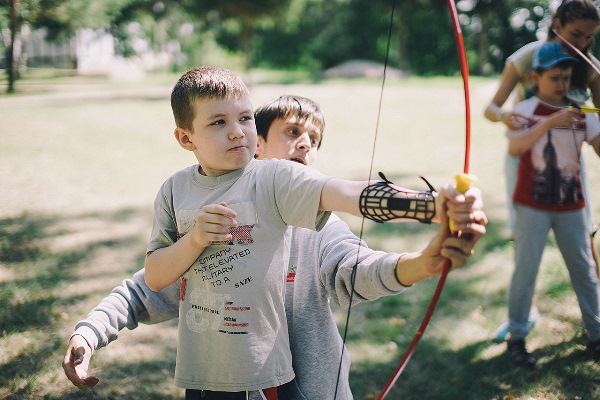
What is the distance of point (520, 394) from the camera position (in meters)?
3.10

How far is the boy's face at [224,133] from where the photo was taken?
1.61 metres

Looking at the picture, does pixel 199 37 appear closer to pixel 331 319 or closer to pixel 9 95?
pixel 9 95

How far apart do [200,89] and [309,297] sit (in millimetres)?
732

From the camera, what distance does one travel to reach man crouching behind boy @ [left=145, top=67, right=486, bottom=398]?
1.57 m

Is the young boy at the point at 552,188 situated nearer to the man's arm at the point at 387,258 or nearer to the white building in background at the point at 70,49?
the man's arm at the point at 387,258

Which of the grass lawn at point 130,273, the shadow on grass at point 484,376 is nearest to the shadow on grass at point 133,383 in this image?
the grass lawn at point 130,273

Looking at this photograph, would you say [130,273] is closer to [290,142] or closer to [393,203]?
[290,142]

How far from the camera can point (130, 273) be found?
15.2ft

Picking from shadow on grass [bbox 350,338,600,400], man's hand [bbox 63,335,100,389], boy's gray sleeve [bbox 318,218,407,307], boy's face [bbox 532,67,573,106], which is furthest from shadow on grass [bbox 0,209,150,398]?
boy's face [bbox 532,67,573,106]

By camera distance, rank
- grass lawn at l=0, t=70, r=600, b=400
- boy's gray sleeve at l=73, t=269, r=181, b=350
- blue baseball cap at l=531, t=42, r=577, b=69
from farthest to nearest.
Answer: grass lawn at l=0, t=70, r=600, b=400
blue baseball cap at l=531, t=42, r=577, b=69
boy's gray sleeve at l=73, t=269, r=181, b=350

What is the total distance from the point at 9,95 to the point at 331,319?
3190mm

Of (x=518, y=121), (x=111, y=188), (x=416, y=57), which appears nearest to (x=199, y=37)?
(x=416, y=57)

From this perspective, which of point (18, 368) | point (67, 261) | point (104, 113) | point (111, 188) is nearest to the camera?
point (18, 368)

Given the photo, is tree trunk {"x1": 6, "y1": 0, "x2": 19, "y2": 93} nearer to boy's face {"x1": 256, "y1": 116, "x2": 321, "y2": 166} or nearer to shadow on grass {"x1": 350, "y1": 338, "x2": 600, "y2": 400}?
boy's face {"x1": 256, "y1": 116, "x2": 321, "y2": 166}
